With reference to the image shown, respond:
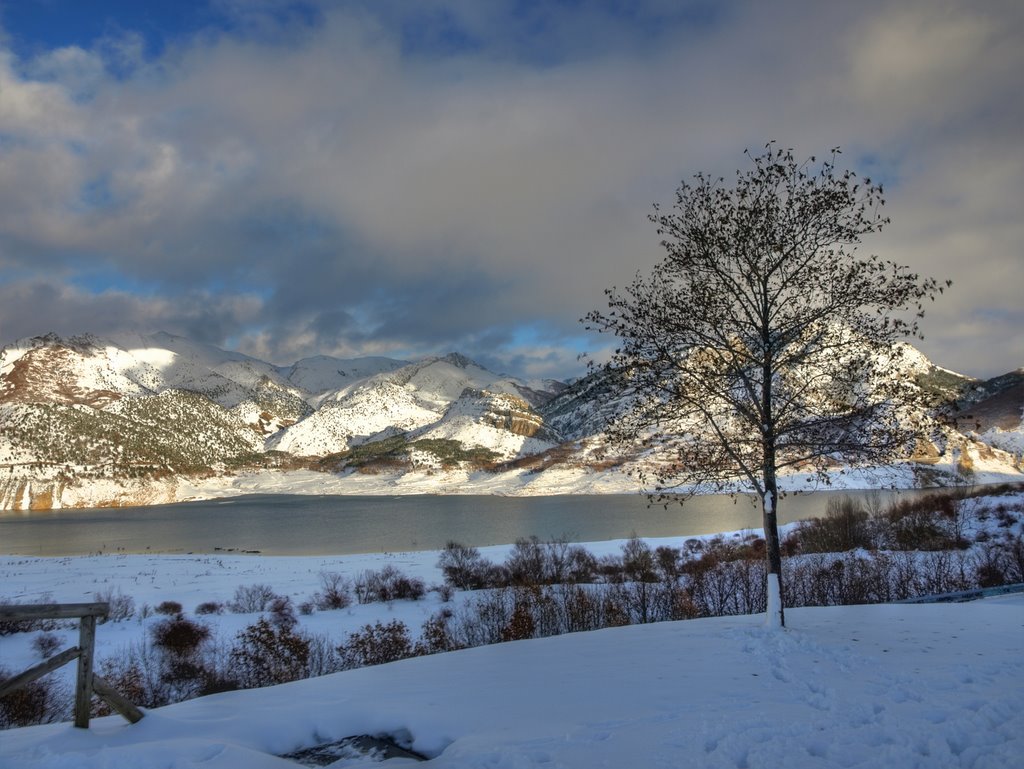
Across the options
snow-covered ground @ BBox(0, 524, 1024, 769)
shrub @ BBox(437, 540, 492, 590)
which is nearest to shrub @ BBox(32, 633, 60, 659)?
snow-covered ground @ BBox(0, 524, 1024, 769)

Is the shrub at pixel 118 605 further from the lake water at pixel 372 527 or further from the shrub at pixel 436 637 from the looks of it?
the lake water at pixel 372 527

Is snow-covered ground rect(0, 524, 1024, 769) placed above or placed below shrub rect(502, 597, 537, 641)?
above

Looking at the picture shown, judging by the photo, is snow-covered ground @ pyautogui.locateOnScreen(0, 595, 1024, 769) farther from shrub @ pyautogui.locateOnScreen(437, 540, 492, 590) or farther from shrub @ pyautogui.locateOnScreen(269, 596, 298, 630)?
shrub @ pyautogui.locateOnScreen(437, 540, 492, 590)

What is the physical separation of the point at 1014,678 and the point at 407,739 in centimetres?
687

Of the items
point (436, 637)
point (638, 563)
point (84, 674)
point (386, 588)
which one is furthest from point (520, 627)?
point (638, 563)

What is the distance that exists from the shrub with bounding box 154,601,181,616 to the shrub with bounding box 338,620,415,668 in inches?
430

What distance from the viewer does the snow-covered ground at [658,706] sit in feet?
17.8

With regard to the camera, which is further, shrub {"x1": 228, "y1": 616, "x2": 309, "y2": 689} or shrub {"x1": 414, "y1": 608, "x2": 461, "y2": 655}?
shrub {"x1": 414, "y1": 608, "x2": 461, "y2": 655}

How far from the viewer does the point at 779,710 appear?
647 centimetres

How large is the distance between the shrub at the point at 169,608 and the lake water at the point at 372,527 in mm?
28292

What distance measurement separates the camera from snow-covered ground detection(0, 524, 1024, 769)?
543 centimetres

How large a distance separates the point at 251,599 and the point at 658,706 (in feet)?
95.7

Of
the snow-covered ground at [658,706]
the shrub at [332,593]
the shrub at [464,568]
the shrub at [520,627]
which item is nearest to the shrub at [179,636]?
the shrub at [332,593]

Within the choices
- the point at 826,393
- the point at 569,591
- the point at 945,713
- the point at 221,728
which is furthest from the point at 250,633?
the point at 945,713
